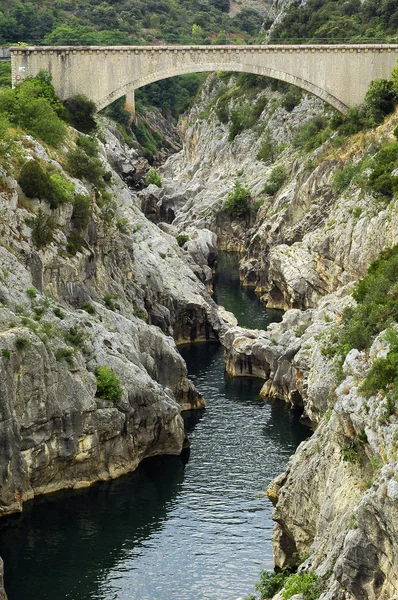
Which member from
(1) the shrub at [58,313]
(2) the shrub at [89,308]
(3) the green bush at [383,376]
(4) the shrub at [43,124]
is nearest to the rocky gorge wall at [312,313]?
(3) the green bush at [383,376]

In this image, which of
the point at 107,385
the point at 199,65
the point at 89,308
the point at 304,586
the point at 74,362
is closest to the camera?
the point at 304,586

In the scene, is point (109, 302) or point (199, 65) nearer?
point (109, 302)

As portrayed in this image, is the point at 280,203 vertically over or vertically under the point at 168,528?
over

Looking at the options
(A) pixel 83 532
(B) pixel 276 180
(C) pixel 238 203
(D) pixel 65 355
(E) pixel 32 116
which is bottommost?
(A) pixel 83 532

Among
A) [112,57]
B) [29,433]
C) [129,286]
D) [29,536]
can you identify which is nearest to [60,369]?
[29,433]

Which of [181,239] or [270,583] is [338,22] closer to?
[181,239]

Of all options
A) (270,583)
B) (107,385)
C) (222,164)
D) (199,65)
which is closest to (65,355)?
(107,385)

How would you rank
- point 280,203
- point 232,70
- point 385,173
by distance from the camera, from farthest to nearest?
1. point 280,203
2. point 232,70
3. point 385,173
